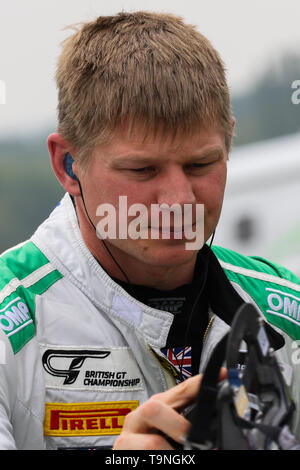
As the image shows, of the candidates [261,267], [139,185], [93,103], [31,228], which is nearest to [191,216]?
[139,185]

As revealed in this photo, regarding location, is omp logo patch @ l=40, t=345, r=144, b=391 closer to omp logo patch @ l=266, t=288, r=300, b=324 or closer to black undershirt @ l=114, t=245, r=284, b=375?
black undershirt @ l=114, t=245, r=284, b=375

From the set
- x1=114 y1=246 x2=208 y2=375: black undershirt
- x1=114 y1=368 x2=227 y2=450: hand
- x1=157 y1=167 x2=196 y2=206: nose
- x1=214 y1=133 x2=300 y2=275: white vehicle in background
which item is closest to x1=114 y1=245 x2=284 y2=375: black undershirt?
x1=114 y1=246 x2=208 y2=375: black undershirt

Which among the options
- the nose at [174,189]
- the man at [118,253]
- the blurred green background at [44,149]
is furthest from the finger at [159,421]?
the blurred green background at [44,149]

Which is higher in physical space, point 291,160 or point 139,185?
point 139,185

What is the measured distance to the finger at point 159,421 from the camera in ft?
5.12

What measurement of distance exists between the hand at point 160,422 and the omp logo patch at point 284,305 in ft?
3.34

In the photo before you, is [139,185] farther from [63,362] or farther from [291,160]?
[291,160]

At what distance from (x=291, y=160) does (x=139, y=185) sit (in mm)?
8648

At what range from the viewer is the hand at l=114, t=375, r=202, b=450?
1.57m

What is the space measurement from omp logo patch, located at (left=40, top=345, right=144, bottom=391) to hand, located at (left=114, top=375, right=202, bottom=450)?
2.10 ft

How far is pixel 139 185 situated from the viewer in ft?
6.73

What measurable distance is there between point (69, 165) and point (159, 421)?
1.01 m
